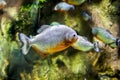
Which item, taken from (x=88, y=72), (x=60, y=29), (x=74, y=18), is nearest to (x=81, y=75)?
(x=88, y=72)

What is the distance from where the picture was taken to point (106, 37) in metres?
3.96

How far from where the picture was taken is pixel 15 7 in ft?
15.2

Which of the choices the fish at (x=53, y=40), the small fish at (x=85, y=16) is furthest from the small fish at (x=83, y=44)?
the small fish at (x=85, y=16)

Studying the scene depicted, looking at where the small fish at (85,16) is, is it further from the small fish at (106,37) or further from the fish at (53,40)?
A: the fish at (53,40)

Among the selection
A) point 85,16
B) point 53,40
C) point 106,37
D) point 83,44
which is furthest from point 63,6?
point 53,40

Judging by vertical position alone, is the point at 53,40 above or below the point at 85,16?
below

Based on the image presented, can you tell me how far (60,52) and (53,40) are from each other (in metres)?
0.99

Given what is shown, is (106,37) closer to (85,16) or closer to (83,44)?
(83,44)

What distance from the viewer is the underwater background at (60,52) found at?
446 cm

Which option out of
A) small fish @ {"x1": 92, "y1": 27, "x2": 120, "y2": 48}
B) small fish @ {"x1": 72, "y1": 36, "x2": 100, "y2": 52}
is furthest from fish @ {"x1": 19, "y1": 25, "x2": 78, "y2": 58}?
small fish @ {"x1": 92, "y1": 27, "x2": 120, "y2": 48}

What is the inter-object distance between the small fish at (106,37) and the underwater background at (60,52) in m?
0.35

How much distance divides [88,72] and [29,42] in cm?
121

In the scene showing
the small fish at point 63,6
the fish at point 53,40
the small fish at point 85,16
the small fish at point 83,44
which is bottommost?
the small fish at point 83,44

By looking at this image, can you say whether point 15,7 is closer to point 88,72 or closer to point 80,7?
point 80,7
